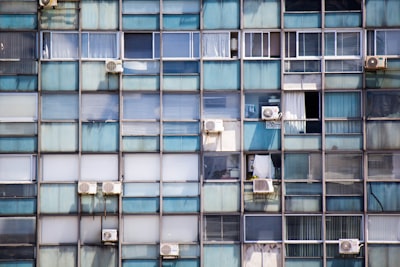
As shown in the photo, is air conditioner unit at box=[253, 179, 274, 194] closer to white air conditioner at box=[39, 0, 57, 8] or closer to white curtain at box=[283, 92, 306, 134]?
white curtain at box=[283, 92, 306, 134]

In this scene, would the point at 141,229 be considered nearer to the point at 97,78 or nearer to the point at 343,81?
the point at 97,78

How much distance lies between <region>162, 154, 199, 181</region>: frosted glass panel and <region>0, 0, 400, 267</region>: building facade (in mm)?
39

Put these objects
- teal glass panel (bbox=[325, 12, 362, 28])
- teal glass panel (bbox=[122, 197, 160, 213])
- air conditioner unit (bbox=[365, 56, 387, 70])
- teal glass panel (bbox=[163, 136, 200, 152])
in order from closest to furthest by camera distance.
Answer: air conditioner unit (bbox=[365, 56, 387, 70]), teal glass panel (bbox=[122, 197, 160, 213]), teal glass panel (bbox=[163, 136, 200, 152]), teal glass panel (bbox=[325, 12, 362, 28])

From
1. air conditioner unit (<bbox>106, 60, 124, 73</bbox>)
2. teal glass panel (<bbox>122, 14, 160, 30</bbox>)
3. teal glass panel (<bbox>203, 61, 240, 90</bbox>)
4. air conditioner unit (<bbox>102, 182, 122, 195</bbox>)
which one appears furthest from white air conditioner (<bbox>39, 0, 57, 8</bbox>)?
air conditioner unit (<bbox>102, 182, 122, 195</bbox>)

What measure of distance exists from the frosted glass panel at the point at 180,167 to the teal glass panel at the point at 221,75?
205 centimetres

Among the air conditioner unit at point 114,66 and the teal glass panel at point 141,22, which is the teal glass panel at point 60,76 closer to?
the air conditioner unit at point 114,66

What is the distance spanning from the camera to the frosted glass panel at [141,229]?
2172 cm

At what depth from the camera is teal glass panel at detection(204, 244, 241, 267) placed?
21.6m

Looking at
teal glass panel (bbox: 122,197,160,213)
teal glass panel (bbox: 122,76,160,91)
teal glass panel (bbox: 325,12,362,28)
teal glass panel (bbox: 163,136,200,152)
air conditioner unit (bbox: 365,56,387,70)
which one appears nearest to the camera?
air conditioner unit (bbox: 365,56,387,70)

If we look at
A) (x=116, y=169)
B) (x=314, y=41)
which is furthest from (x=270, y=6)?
(x=116, y=169)

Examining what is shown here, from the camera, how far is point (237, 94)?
2186 cm

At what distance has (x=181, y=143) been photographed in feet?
71.4

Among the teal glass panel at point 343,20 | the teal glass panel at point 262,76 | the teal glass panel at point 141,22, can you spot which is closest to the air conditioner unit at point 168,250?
the teal glass panel at point 262,76

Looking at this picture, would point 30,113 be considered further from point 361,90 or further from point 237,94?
point 361,90
